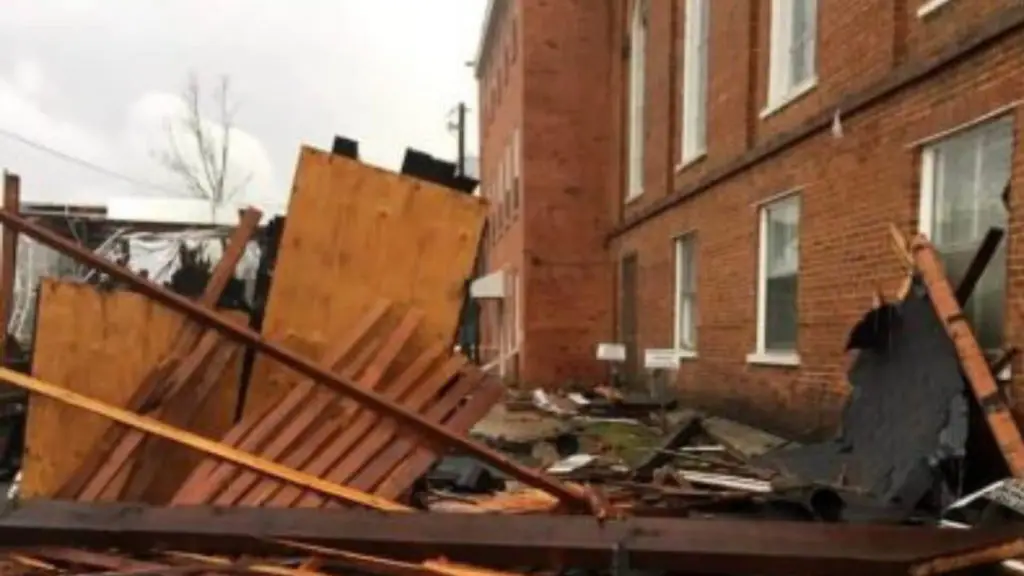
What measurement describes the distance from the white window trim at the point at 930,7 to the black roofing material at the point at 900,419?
8.30 ft

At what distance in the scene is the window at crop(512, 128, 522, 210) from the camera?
64.9 ft

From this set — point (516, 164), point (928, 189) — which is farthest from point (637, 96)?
point (928, 189)

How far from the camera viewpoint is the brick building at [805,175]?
6.06m

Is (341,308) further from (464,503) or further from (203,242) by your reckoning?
(203,242)

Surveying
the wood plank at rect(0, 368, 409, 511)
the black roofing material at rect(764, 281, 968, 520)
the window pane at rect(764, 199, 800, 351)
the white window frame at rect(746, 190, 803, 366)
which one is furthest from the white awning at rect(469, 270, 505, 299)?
the wood plank at rect(0, 368, 409, 511)

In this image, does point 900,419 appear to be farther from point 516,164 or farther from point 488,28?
point 488,28

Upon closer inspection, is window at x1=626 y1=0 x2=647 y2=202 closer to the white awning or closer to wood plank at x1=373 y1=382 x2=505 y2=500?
the white awning

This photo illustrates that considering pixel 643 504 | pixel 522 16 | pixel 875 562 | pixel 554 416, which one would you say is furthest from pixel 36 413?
pixel 522 16

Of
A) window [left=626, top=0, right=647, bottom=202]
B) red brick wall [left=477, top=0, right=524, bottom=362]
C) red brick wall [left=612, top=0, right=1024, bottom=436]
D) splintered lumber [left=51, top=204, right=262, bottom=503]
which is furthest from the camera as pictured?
red brick wall [left=477, top=0, right=524, bottom=362]

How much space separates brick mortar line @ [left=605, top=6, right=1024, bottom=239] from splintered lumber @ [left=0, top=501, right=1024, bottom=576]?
3473 mm

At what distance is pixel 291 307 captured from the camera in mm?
4887

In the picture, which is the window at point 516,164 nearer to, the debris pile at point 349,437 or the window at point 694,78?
the window at point 694,78

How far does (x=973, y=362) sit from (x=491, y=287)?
18719mm

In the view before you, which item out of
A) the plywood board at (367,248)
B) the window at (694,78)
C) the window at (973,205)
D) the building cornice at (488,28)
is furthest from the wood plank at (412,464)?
the building cornice at (488,28)
